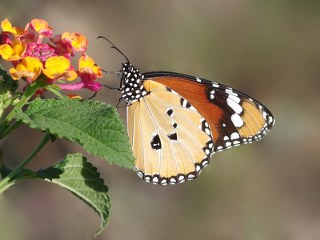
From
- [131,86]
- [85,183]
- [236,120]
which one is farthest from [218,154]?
[85,183]

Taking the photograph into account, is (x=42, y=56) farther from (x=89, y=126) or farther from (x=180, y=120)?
(x=180, y=120)

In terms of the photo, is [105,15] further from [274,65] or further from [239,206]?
[239,206]

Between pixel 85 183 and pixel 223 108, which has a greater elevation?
pixel 223 108

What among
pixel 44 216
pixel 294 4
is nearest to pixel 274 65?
pixel 294 4

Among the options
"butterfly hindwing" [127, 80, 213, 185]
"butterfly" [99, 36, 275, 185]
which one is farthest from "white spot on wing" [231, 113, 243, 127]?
"butterfly hindwing" [127, 80, 213, 185]

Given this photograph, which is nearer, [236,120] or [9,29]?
[9,29]
